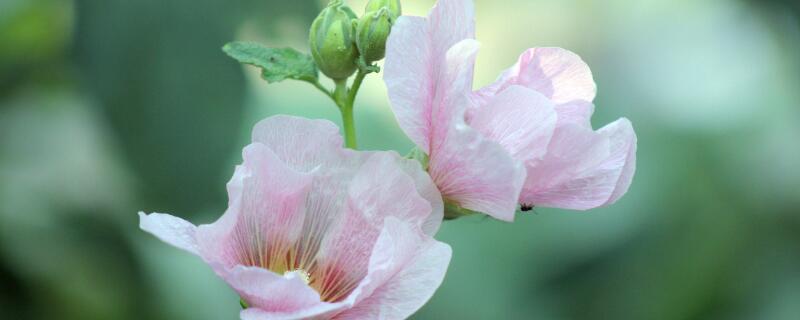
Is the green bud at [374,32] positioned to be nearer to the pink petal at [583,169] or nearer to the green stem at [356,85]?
the green stem at [356,85]

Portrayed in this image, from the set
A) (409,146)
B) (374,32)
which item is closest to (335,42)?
(374,32)

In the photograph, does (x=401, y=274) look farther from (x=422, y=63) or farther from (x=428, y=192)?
(x=422, y=63)

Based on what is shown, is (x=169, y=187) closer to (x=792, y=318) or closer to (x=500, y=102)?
(x=792, y=318)

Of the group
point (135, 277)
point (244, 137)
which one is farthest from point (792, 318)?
point (135, 277)

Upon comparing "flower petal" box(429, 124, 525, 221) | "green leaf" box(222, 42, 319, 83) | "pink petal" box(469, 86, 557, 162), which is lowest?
"flower petal" box(429, 124, 525, 221)

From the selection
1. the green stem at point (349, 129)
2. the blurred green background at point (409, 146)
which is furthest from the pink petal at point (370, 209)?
the blurred green background at point (409, 146)

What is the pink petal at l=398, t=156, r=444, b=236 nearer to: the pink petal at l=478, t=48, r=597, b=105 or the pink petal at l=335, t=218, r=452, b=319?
the pink petal at l=335, t=218, r=452, b=319

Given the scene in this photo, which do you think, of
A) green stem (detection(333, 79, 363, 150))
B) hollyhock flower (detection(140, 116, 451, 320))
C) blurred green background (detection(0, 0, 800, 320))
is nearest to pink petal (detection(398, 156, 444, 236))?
hollyhock flower (detection(140, 116, 451, 320))
